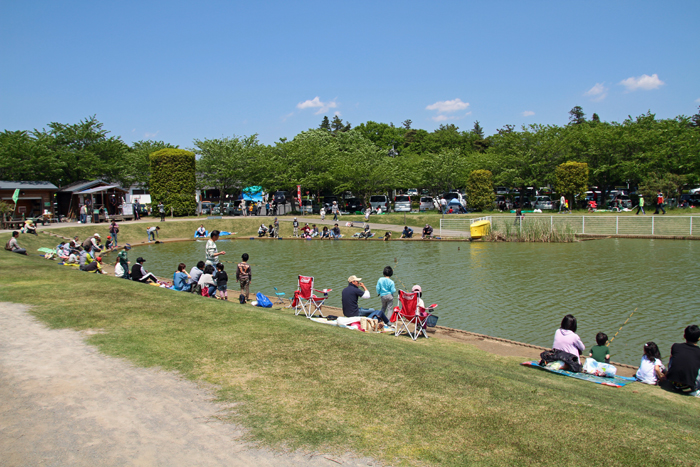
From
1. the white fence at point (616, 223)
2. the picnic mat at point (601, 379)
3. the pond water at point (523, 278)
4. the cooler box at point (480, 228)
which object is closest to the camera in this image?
the picnic mat at point (601, 379)

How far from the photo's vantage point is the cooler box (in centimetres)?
3117

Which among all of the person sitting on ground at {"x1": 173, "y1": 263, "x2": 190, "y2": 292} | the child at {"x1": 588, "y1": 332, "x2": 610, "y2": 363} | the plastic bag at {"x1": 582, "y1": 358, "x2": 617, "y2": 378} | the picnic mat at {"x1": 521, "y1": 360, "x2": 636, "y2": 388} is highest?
the person sitting on ground at {"x1": 173, "y1": 263, "x2": 190, "y2": 292}

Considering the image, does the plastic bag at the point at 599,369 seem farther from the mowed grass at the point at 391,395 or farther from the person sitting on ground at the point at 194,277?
the person sitting on ground at the point at 194,277

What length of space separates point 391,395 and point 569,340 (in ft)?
13.6

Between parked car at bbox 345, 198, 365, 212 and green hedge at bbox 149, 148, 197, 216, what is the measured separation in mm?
15809

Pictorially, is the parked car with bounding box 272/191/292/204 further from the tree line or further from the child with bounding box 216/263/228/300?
the child with bounding box 216/263/228/300

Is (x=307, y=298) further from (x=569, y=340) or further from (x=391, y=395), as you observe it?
(x=391, y=395)

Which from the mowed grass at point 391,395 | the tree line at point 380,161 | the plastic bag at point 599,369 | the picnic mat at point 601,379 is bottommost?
the picnic mat at point 601,379

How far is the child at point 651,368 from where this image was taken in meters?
7.81

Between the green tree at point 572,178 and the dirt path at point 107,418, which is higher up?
the green tree at point 572,178

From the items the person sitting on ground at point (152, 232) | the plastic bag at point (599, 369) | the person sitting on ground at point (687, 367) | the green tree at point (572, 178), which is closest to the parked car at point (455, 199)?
the green tree at point (572, 178)

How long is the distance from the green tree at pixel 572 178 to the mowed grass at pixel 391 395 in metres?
37.8

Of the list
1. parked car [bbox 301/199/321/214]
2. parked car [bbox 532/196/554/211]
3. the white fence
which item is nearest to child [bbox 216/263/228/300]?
the white fence

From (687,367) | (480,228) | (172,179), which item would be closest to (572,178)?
(480,228)
